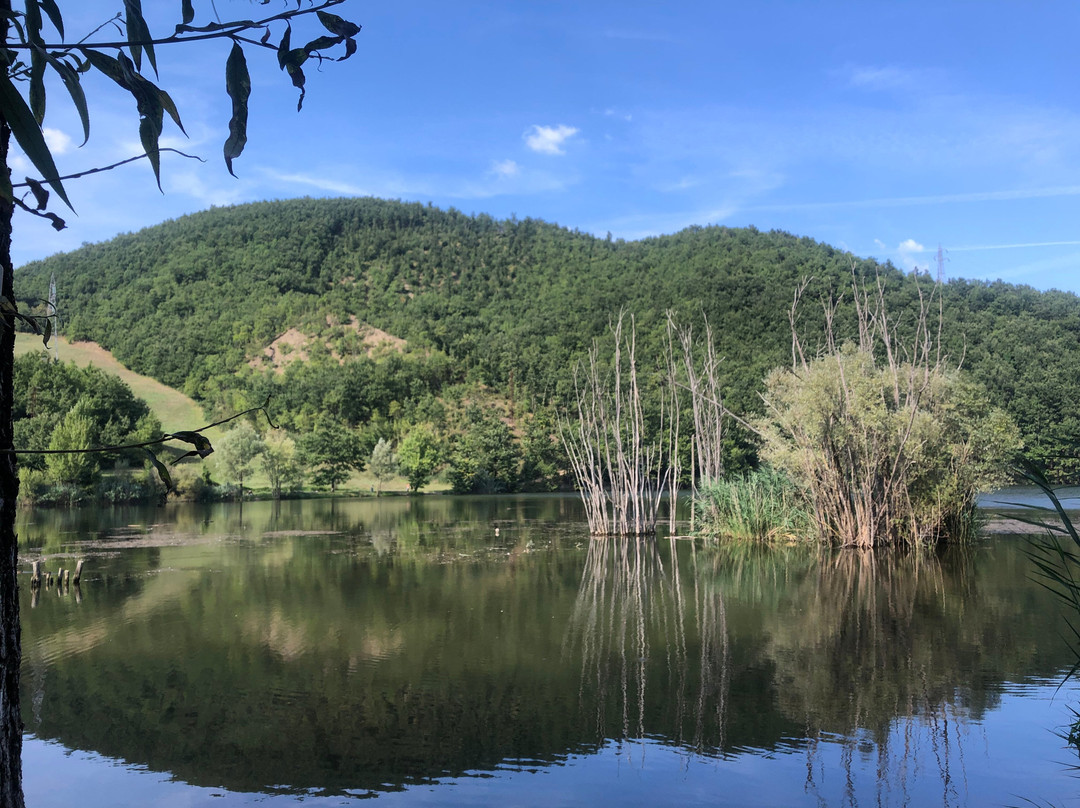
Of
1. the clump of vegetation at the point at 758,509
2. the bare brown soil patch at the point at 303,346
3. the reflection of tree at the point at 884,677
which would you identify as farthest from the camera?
the bare brown soil patch at the point at 303,346

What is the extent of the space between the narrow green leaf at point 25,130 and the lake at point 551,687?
16.1 feet

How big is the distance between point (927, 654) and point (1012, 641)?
134cm

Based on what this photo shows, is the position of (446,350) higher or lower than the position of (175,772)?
higher

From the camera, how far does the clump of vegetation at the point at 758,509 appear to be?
18.5 m

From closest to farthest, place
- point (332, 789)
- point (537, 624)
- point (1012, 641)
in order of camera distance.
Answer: point (332, 789)
point (1012, 641)
point (537, 624)

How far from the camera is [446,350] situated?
69.6 metres

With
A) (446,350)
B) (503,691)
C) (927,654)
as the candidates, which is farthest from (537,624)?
(446,350)

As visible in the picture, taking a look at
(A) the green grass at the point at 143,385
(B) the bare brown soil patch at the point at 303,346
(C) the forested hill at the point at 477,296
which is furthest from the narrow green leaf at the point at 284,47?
(B) the bare brown soil patch at the point at 303,346

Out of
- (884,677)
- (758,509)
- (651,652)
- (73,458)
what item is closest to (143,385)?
(73,458)

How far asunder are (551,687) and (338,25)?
22.6ft

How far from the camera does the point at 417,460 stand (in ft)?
Answer: 149

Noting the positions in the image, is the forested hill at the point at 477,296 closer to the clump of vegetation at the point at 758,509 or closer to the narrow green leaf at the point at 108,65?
the clump of vegetation at the point at 758,509

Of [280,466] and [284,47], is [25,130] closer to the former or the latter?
[284,47]

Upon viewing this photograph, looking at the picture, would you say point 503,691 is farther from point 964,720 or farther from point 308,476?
point 308,476
